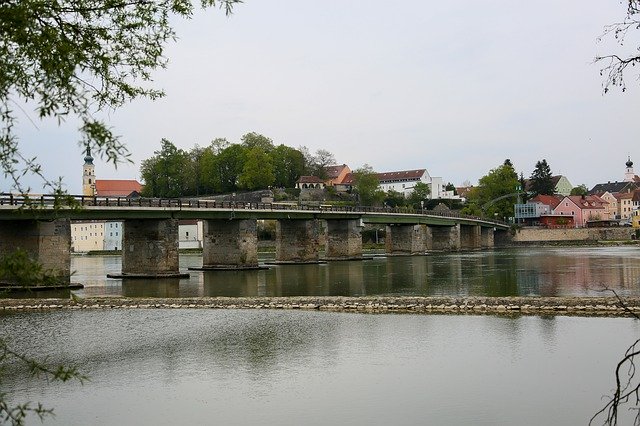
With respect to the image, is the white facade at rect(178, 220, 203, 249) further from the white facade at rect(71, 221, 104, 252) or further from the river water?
the river water

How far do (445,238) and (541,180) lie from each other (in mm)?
63979

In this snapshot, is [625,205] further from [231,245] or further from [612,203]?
[231,245]

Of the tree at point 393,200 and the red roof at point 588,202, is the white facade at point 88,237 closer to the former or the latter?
the tree at point 393,200

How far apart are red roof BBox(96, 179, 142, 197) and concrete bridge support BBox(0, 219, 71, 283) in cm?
13762

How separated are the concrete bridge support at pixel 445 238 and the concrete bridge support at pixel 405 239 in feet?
38.9

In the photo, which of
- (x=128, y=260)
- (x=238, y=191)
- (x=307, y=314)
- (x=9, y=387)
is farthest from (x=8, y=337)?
(x=238, y=191)

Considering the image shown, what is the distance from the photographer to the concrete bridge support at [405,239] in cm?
11069

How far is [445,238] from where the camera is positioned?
125 metres

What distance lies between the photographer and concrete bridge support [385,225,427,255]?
11069 centimetres

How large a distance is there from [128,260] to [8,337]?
34792mm

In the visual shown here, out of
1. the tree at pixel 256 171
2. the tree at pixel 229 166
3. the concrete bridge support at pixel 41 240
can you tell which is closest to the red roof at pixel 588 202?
the tree at pixel 256 171

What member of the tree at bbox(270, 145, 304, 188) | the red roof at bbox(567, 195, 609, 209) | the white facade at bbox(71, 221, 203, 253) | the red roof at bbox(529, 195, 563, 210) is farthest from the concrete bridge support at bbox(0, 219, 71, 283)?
the red roof at bbox(567, 195, 609, 209)

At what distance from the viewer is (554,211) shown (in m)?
163

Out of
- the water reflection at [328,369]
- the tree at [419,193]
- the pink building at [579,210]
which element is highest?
the tree at [419,193]
